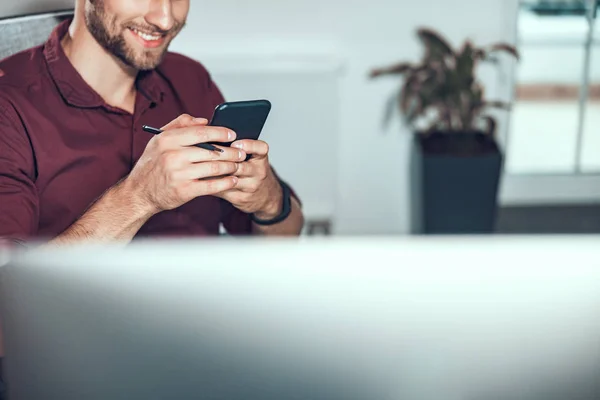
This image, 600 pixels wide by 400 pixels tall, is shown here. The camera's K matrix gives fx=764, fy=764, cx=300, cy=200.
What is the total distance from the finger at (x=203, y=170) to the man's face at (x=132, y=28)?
12.4 inches

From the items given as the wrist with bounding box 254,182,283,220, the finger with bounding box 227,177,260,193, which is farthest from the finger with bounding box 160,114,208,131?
the wrist with bounding box 254,182,283,220

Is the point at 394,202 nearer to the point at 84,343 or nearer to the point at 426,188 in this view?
the point at 426,188

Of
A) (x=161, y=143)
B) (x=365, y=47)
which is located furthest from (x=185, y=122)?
(x=365, y=47)

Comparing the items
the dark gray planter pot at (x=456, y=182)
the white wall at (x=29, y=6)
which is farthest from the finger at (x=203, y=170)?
the dark gray planter pot at (x=456, y=182)

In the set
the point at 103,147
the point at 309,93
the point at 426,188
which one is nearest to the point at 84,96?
the point at 103,147

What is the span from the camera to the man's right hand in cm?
85

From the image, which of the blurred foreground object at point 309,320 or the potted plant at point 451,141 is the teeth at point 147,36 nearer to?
the blurred foreground object at point 309,320

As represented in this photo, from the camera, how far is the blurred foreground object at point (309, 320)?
478mm

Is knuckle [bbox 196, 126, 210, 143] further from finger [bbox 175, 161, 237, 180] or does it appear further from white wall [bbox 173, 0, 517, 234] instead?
white wall [bbox 173, 0, 517, 234]

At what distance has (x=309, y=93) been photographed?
87.3 inches

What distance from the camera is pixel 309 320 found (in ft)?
1.62

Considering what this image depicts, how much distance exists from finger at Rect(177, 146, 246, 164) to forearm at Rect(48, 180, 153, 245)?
0.12m

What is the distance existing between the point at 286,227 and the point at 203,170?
12.0 inches

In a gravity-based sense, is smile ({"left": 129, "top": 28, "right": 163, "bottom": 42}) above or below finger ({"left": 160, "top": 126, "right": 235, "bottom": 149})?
above
